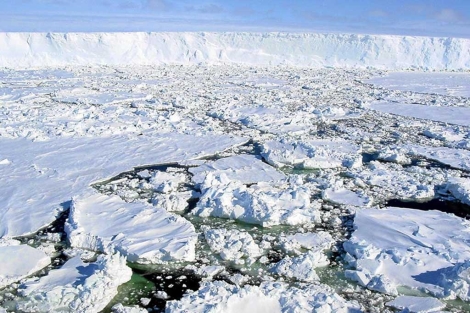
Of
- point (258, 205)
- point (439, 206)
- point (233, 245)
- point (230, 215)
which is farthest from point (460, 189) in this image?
point (233, 245)

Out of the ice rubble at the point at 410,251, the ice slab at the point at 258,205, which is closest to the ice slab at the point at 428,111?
the ice rubble at the point at 410,251

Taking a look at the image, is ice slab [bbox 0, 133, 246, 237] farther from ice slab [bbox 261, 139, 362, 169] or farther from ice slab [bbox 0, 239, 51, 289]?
ice slab [bbox 261, 139, 362, 169]

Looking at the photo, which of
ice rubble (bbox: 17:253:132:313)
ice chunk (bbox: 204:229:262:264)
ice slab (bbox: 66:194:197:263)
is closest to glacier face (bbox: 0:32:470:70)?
ice slab (bbox: 66:194:197:263)

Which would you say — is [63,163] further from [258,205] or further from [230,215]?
[258,205]

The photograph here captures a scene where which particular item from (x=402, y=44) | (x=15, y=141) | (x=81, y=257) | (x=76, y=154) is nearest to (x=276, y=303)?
(x=81, y=257)

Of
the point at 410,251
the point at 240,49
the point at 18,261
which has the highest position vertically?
the point at 240,49

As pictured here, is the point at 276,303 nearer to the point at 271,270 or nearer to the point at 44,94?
the point at 271,270
